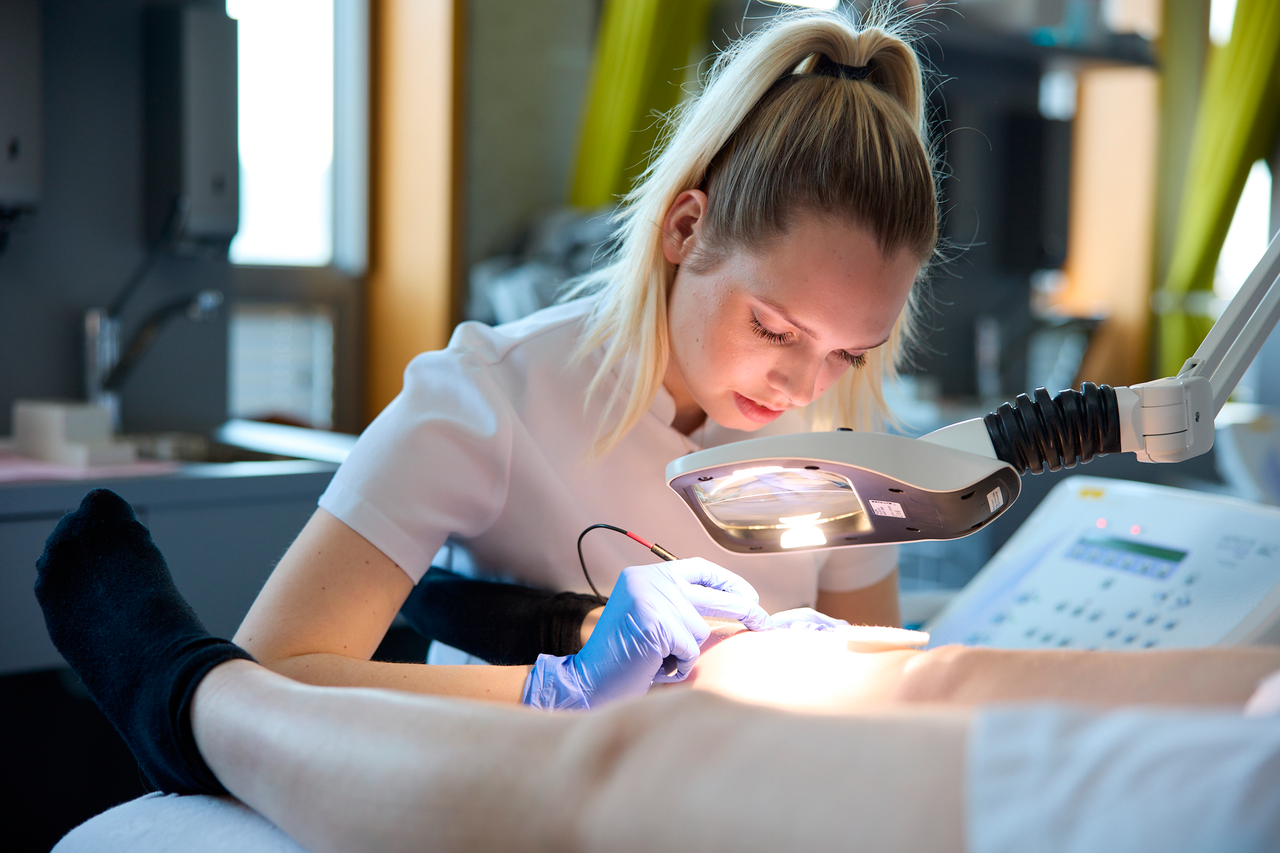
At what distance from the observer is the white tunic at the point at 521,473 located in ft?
3.30

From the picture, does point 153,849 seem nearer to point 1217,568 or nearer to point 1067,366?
point 1217,568

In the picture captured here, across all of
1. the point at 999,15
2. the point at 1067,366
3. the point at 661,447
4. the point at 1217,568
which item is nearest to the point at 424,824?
the point at 661,447

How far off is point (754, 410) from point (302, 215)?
2557mm

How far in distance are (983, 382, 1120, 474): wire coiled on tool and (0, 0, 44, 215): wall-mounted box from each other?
7.11 feet

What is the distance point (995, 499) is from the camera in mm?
682

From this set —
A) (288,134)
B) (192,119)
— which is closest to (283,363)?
(288,134)

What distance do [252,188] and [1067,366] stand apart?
355 cm

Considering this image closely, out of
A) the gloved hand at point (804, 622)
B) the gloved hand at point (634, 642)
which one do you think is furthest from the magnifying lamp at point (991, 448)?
the gloved hand at point (804, 622)

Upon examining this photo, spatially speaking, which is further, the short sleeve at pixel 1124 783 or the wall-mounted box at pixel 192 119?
Result: the wall-mounted box at pixel 192 119

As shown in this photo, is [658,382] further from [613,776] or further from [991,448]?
[613,776]

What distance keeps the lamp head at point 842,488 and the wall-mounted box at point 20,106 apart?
197cm

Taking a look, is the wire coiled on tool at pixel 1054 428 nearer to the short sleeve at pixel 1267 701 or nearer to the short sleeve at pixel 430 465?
the short sleeve at pixel 1267 701

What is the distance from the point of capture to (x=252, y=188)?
123 inches

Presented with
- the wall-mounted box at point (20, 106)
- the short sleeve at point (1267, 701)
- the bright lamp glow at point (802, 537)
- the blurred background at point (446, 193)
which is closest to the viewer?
the short sleeve at point (1267, 701)
